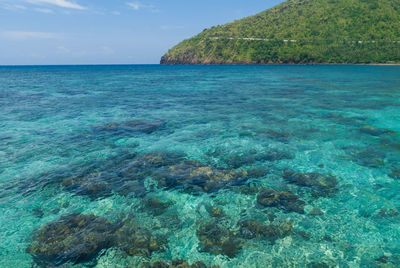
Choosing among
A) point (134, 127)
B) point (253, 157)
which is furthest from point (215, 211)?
point (134, 127)

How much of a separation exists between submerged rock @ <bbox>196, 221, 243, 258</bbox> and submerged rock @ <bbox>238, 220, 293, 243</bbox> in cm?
39

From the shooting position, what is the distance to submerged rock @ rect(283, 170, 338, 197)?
9164 mm

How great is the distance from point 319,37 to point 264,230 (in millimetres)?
175027

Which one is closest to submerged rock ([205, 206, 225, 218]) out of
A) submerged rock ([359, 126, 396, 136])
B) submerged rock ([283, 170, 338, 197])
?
submerged rock ([283, 170, 338, 197])

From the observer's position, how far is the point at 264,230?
7102 mm

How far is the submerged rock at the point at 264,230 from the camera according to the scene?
6.90m

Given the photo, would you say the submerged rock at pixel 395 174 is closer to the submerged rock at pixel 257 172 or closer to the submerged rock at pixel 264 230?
the submerged rock at pixel 257 172

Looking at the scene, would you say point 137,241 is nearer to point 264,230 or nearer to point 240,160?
point 264,230

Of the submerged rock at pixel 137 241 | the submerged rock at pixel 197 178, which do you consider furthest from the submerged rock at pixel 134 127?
the submerged rock at pixel 137 241

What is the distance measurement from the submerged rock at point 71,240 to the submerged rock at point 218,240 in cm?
271

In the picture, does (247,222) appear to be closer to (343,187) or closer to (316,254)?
(316,254)

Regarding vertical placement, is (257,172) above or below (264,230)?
above

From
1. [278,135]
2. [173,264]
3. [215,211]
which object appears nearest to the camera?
[173,264]

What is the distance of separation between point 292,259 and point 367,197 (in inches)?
195
